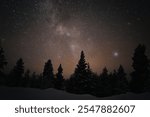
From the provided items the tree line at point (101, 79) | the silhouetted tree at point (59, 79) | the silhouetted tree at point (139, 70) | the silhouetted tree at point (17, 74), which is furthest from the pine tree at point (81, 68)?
the silhouetted tree at point (17, 74)

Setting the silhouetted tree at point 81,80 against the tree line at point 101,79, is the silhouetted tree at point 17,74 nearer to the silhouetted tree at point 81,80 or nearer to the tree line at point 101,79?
the tree line at point 101,79

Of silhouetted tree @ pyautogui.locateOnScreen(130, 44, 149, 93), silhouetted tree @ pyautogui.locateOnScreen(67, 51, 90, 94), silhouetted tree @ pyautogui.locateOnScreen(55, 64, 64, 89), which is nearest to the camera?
silhouetted tree @ pyautogui.locateOnScreen(130, 44, 149, 93)

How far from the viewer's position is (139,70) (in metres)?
32.1

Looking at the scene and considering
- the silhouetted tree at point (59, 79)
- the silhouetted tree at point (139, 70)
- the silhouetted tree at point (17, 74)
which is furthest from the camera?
the silhouetted tree at point (59, 79)

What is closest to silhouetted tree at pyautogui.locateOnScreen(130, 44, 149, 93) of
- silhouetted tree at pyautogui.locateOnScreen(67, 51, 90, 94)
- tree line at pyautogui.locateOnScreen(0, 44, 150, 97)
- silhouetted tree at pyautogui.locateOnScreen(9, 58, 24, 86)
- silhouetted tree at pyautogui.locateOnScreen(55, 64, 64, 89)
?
tree line at pyautogui.locateOnScreen(0, 44, 150, 97)

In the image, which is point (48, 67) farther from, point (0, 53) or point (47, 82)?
point (0, 53)

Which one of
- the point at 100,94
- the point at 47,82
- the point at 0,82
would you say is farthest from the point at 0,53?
the point at 100,94

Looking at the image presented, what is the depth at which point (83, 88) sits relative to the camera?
33469 mm

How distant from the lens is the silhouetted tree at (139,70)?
102 ft

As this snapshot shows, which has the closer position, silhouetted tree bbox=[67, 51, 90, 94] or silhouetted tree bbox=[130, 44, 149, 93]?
silhouetted tree bbox=[130, 44, 149, 93]

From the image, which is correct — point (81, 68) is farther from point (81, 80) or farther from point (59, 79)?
point (59, 79)

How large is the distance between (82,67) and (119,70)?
11302 mm

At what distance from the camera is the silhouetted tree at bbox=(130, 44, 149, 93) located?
1228 inches

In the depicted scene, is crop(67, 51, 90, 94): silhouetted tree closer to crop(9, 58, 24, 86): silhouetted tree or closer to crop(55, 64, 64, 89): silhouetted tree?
crop(55, 64, 64, 89): silhouetted tree
